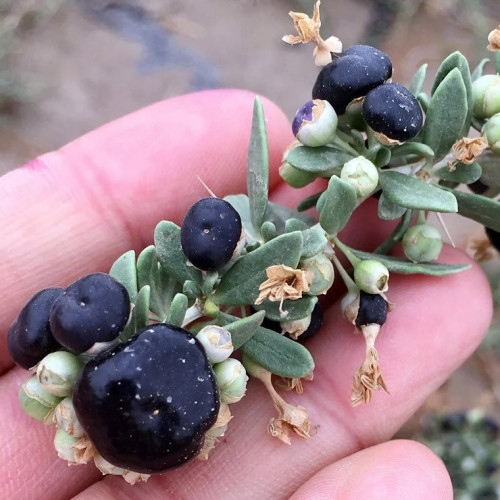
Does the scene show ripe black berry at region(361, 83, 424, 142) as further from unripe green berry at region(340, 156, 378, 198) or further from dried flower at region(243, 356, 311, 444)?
dried flower at region(243, 356, 311, 444)

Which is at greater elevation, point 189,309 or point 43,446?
point 189,309

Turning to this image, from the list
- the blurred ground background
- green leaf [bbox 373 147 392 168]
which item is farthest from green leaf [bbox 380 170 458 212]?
the blurred ground background

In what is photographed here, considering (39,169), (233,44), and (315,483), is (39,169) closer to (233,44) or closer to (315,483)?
(315,483)

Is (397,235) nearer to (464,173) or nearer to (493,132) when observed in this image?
(464,173)

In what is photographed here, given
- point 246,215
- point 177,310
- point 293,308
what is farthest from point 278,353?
point 246,215

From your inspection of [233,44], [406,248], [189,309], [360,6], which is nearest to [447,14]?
[360,6]

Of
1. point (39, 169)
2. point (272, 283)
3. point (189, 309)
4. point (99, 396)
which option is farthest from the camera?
point (39, 169)
